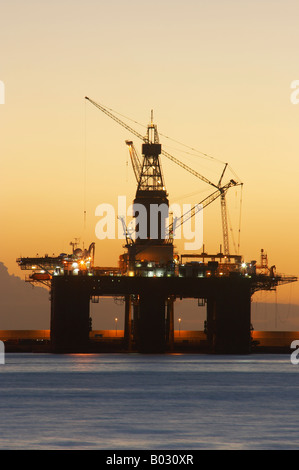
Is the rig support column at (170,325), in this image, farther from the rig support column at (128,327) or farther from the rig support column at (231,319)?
the rig support column at (231,319)

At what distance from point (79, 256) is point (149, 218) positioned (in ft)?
35.9

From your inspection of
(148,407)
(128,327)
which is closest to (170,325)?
(128,327)

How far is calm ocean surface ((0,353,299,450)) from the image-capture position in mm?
46125

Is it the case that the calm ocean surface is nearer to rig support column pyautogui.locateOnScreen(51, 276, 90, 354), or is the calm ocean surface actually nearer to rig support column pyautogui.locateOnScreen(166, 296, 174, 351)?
rig support column pyautogui.locateOnScreen(51, 276, 90, 354)

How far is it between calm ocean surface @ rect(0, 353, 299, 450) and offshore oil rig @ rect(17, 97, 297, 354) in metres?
5.80

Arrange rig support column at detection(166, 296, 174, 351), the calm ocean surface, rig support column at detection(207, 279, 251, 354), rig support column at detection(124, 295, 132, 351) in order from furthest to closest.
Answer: rig support column at detection(166, 296, 174, 351)
rig support column at detection(124, 295, 132, 351)
rig support column at detection(207, 279, 251, 354)
the calm ocean surface

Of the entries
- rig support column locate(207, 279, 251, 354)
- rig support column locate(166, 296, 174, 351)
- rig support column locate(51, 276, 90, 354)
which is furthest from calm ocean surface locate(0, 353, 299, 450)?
rig support column locate(166, 296, 174, 351)

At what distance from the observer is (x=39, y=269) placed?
121 meters

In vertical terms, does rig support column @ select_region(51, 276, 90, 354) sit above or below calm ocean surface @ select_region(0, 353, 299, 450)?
above

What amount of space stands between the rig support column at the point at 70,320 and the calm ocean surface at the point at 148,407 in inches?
167

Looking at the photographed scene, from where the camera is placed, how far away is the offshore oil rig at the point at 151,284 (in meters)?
109

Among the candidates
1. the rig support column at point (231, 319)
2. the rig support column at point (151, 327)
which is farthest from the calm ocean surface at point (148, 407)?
the rig support column at point (231, 319)

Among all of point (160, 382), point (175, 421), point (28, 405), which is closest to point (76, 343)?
point (160, 382)
